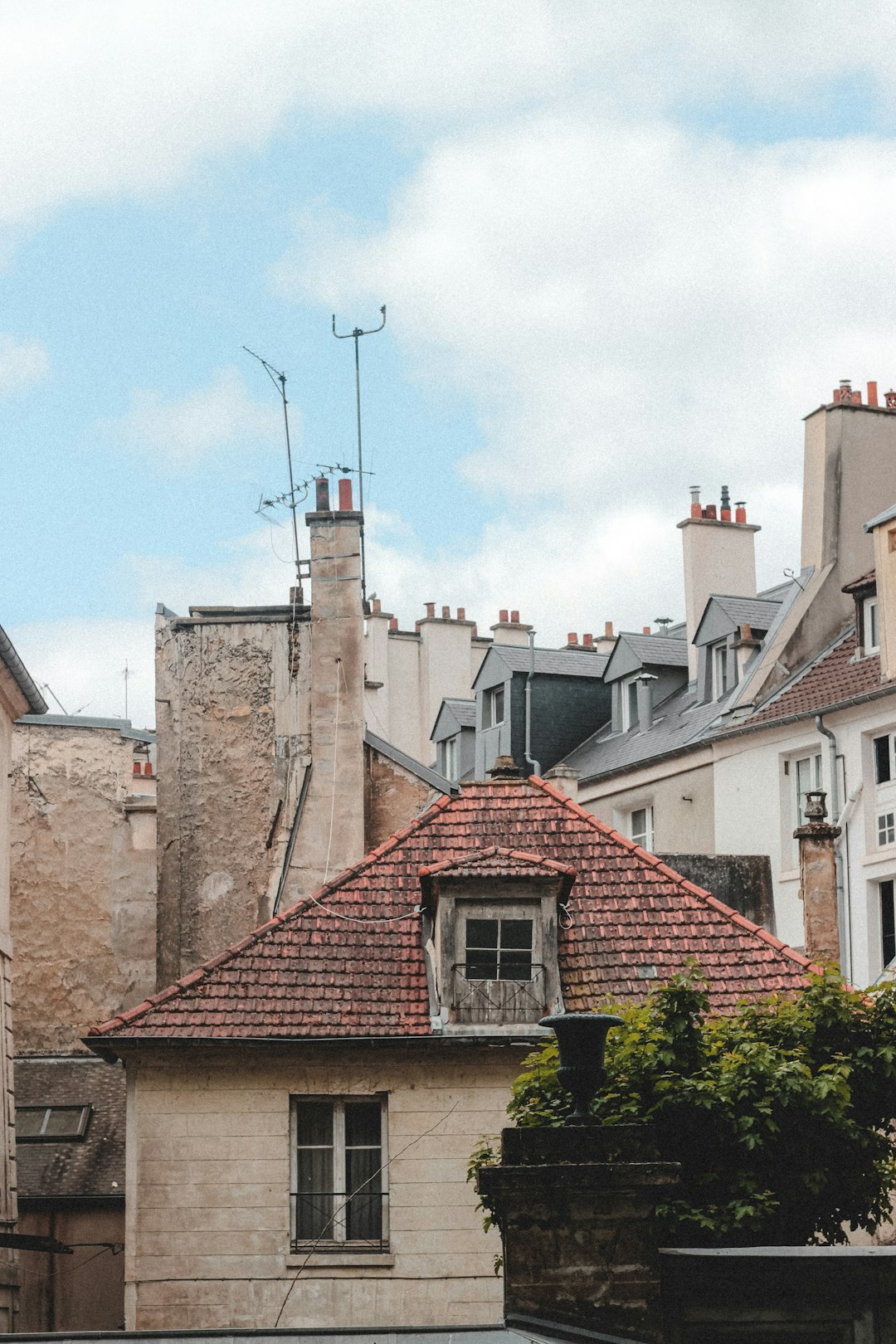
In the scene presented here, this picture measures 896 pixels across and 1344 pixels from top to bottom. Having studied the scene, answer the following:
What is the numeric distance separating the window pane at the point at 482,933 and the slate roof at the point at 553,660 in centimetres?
2017

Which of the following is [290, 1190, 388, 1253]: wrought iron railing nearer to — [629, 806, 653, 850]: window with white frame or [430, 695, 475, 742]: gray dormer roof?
[629, 806, 653, 850]: window with white frame

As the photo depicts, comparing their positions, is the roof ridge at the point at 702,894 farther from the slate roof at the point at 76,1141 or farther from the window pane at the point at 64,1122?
the window pane at the point at 64,1122

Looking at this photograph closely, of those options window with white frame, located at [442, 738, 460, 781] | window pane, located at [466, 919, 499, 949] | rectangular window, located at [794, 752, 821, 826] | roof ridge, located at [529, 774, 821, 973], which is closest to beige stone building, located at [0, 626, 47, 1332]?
window pane, located at [466, 919, 499, 949]

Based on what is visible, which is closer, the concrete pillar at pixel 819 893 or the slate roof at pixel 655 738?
the concrete pillar at pixel 819 893

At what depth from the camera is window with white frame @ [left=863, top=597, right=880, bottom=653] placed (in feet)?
108

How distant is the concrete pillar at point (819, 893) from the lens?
70.1ft

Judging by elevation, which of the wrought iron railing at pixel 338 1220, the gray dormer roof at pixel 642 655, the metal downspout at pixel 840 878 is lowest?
the wrought iron railing at pixel 338 1220

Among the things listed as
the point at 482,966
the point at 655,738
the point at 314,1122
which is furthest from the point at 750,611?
the point at 314,1122

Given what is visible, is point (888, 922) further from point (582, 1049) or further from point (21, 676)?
point (582, 1049)

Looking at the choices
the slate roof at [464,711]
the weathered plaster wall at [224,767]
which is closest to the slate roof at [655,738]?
the slate roof at [464,711]

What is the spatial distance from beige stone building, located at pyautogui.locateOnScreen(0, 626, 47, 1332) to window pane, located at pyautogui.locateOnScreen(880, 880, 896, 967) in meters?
14.7

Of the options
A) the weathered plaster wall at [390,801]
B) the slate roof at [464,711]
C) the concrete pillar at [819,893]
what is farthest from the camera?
the slate roof at [464,711]

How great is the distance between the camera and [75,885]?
27938mm

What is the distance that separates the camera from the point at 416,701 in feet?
157
